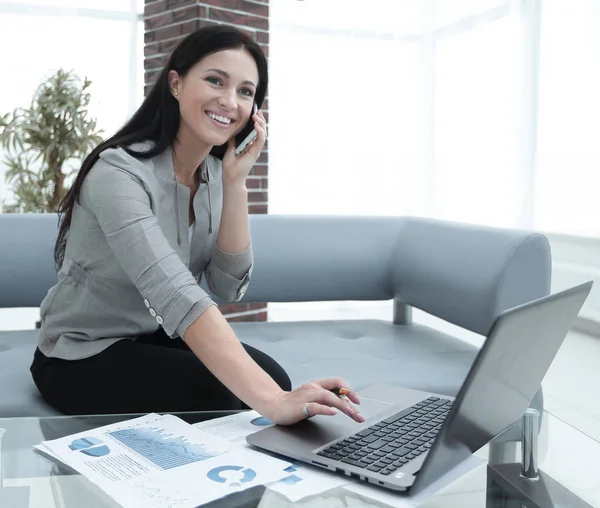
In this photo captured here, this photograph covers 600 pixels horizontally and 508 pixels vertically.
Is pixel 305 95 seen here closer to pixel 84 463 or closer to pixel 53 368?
pixel 53 368

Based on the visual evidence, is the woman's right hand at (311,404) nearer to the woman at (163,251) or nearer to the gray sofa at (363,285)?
the woman at (163,251)

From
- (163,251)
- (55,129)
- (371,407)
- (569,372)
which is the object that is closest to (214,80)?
(163,251)

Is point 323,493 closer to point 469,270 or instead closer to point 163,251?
point 163,251

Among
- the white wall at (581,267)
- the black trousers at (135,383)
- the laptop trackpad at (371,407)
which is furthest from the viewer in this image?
the white wall at (581,267)

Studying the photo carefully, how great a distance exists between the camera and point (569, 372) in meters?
3.67

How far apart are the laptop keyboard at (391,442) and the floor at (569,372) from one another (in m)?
1.61

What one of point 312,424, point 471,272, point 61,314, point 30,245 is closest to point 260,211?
point 30,245

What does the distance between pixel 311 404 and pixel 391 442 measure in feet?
0.45

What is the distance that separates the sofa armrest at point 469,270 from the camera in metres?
1.99

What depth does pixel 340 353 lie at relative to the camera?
2191mm

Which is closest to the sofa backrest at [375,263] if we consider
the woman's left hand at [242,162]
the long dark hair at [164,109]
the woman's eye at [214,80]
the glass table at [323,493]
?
the long dark hair at [164,109]

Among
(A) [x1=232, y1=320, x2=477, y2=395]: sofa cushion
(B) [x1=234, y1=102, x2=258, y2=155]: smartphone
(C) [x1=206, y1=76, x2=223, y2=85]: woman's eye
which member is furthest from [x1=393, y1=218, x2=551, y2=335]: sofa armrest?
(C) [x1=206, y1=76, x2=223, y2=85]: woman's eye

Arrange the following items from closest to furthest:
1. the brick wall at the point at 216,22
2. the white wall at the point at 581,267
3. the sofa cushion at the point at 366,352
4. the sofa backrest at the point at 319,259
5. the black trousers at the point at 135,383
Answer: the black trousers at the point at 135,383, the sofa cushion at the point at 366,352, the sofa backrest at the point at 319,259, the brick wall at the point at 216,22, the white wall at the point at 581,267

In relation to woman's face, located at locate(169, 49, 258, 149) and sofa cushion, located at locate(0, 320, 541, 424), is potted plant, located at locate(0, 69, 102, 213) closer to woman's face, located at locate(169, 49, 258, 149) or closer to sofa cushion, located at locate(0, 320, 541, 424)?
sofa cushion, located at locate(0, 320, 541, 424)
